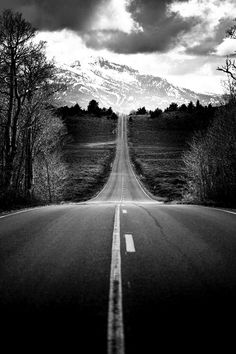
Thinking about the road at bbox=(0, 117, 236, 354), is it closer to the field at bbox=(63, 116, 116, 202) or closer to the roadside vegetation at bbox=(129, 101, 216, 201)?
the field at bbox=(63, 116, 116, 202)

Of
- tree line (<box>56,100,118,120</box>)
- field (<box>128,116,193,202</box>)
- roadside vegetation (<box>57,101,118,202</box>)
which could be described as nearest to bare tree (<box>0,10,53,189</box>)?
roadside vegetation (<box>57,101,118,202</box>)

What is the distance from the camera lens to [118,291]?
3846 millimetres

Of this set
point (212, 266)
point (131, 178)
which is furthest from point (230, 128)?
point (131, 178)

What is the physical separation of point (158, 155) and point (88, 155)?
1601cm

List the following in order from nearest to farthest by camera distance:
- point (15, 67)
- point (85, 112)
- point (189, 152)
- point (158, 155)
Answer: point (15, 67), point (189, 152), point (158, 155), point (85, 112)

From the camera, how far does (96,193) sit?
45812 mm

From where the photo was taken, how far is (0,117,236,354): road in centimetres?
273

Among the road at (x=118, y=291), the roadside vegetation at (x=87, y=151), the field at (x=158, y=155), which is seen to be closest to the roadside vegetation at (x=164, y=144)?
the field at (x=158, y=155)

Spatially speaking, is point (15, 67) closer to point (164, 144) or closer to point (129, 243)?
point (129, 243)

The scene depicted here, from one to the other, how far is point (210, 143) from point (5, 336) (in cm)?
2786

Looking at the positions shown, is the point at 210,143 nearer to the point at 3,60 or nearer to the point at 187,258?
the point at 3,60

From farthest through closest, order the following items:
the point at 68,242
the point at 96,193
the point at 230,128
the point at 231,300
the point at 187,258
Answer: the point at 96,193 < the point at 230,128 < the point at 68,242 < the point at 187,258 < the point at 231,300

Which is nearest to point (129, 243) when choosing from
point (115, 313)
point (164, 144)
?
point (115, 313)

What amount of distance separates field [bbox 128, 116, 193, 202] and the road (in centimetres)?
2923
